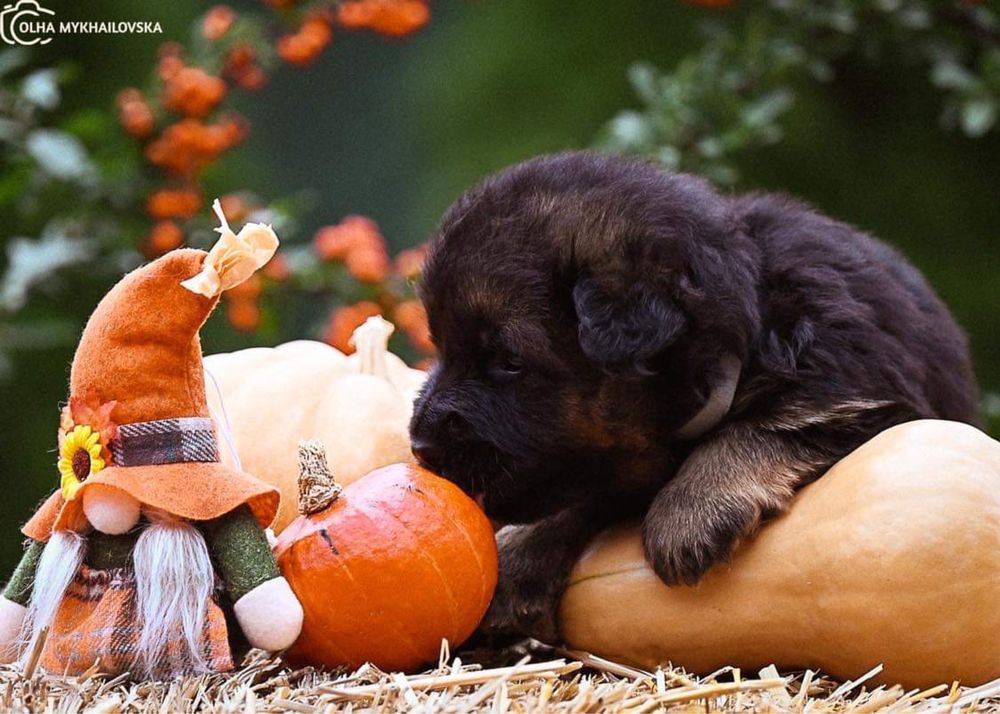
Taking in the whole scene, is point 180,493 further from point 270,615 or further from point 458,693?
point 458,693

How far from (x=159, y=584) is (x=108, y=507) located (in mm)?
167

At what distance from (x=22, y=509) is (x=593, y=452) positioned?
2.99 m

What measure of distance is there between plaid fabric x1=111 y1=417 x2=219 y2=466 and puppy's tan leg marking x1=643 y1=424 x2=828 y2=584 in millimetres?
889

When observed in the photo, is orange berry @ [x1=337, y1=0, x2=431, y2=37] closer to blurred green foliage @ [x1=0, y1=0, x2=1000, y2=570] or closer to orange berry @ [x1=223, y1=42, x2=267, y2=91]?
orange berry @ [x1=223, y1=42, x2=267, y2=91]

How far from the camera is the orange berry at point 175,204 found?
437 cm

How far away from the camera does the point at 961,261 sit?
A: 5.09 m

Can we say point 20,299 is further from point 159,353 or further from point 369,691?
point 369,691

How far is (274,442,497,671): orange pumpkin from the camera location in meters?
2.29

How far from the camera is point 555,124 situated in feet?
18.1

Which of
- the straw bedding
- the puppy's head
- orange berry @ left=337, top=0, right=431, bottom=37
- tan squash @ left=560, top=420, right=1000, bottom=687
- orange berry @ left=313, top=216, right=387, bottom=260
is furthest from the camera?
orange berry @ left=313, top=216, right=387, bottom=260

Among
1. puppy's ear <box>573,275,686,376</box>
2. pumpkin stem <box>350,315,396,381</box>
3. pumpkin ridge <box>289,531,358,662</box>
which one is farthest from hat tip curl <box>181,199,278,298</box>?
pumpkin stem <box>350,315,396,381</box>

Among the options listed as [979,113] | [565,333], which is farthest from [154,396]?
[979,113]

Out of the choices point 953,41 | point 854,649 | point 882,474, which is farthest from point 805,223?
point 953,41

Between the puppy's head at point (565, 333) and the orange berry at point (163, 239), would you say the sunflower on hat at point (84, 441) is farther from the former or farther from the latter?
the orange berry at point (163, 239)
